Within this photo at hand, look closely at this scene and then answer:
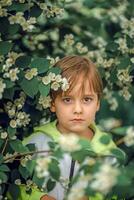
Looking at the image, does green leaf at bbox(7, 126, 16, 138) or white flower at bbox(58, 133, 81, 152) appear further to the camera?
green leaf at bbox(7, 126, 16, 138)

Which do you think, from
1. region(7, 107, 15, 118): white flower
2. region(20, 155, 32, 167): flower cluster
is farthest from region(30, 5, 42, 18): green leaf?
region(20, 155, 32, 167): flower cluster

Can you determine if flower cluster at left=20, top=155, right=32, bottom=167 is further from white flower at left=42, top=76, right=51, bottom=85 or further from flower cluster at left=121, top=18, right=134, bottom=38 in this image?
flower cluster at left=121, top=18, right=134, bottom=38

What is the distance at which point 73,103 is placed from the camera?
3.59 metres

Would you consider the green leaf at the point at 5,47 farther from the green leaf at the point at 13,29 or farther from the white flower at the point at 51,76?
the white flower at the point at 51,76

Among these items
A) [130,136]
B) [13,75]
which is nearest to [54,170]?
[130,136]

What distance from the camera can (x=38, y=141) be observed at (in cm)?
376

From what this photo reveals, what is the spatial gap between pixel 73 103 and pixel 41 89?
0.18 m

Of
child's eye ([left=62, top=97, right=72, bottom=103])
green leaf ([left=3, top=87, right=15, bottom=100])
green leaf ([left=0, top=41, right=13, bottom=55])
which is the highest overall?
green leaf ([left=0, top=41, right=13, bottom=55])

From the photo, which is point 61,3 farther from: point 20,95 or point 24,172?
point 24,172

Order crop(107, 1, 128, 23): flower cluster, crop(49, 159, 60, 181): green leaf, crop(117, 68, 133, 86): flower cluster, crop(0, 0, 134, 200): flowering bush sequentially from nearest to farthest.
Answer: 1. crop(0, 0, 134, 200): flowering bush
2. crop(49, 159, 60, 181): green leaf
3. crop(117, 68, 133, 86): flower cluster
4. crop(107, 1, 128, 23): flower cluster

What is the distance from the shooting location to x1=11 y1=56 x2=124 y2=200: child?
11.8 feet

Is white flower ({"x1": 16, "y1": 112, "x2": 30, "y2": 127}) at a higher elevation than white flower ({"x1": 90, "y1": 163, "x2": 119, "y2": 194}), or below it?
higher

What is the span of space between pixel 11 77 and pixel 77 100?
361mm

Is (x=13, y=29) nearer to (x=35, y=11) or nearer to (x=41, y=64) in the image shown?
(x=35, y=11)
